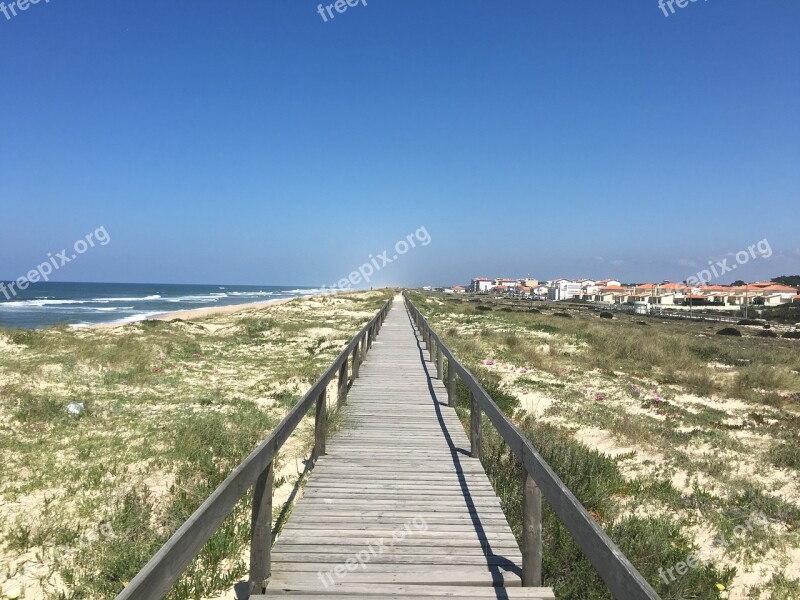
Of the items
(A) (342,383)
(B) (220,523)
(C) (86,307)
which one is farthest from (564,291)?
(B) (220,523)

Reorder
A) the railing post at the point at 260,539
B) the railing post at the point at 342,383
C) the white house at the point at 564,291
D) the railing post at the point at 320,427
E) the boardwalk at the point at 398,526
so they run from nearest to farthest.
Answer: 1. the railing post at the point at 260,539
2. the boardwalk at the point at 398,526
3. the railing post at the point at 320,427
4. the railing post at the point at 342,383
5. the white house at the point at 564,291

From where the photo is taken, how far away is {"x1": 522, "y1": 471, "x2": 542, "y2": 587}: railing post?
3.11m

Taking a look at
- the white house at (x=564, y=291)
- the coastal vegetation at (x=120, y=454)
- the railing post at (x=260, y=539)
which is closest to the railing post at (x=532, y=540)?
the railing post at (x=260, y=539)

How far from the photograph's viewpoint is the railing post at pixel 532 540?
3.11 m

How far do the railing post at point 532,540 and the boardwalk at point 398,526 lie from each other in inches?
4.0

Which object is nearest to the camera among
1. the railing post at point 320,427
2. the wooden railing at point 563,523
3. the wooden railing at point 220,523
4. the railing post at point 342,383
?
the wooden railing at point 220,523

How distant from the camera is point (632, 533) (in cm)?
428

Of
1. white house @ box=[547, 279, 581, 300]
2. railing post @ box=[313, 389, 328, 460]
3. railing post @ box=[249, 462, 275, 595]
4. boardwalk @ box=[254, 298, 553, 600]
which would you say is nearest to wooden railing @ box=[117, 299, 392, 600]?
railing post @ box=[249, 462, 275, 595]

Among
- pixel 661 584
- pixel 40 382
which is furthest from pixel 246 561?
pixel 40 382

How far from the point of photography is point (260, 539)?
3.08 metres

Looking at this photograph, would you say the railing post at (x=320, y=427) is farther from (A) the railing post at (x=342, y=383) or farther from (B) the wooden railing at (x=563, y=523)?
(A) the railing post at (x=342, y=383)

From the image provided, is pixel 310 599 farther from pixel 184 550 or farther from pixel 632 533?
pixel 632 533

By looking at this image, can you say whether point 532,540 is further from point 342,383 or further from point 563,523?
point 342,383

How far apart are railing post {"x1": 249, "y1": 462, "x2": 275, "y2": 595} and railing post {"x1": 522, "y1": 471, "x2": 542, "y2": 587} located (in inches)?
69.1
